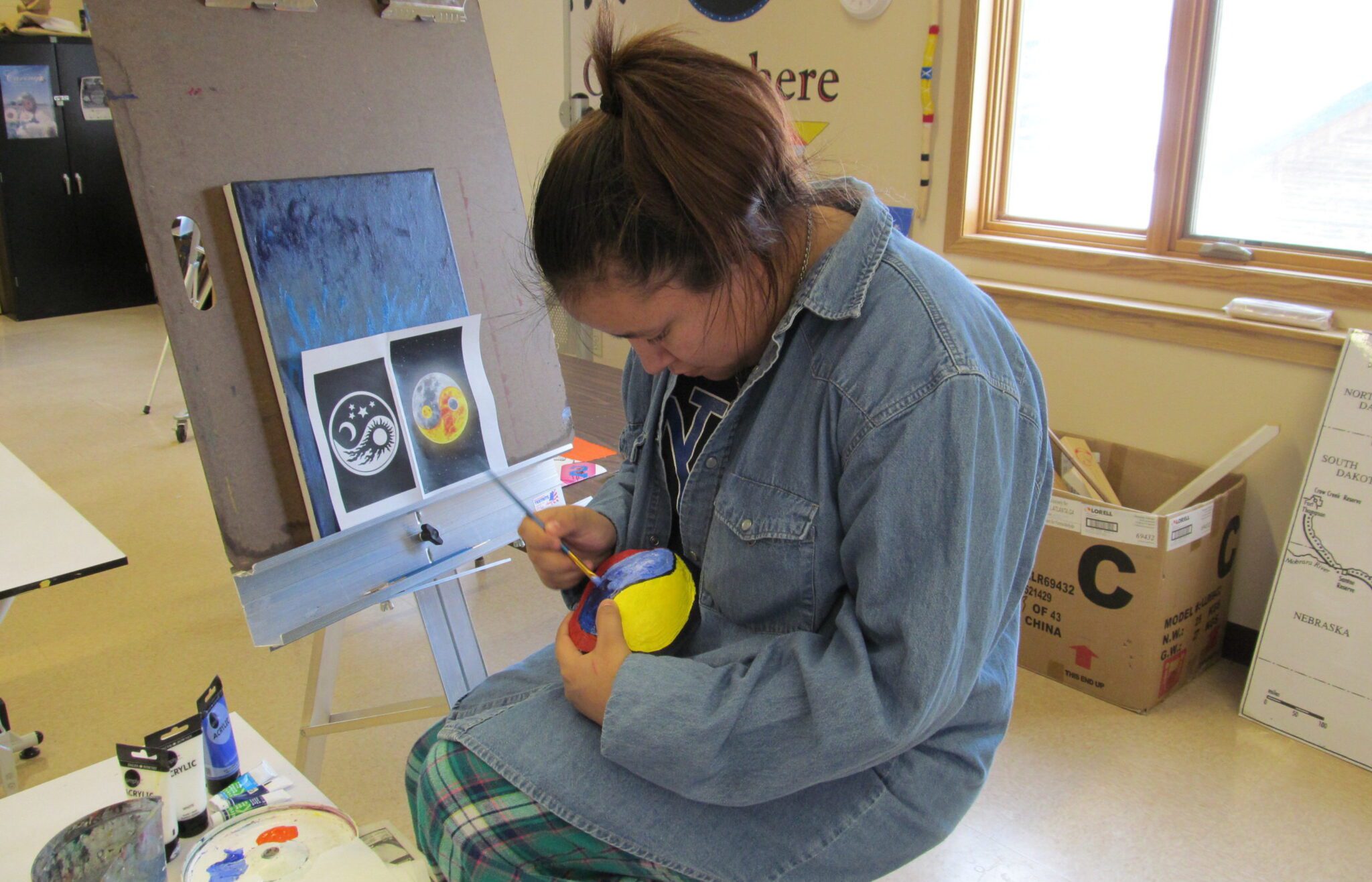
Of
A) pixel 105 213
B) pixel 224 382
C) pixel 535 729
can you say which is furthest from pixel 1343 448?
pixel 105 213

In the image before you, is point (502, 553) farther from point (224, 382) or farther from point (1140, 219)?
point (1140, 219)

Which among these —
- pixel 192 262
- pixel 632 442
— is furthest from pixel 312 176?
pixel 632 442

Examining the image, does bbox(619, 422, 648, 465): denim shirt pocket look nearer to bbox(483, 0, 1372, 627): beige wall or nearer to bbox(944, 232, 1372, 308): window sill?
bbox(483, 0, 1372, 627): beige wall

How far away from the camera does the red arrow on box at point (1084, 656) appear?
2178 mm

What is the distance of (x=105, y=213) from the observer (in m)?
5.82

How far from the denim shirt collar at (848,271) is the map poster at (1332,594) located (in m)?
1.46

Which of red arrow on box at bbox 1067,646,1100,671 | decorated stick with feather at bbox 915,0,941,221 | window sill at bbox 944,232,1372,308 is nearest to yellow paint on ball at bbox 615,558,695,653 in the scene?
red arrow on box at bbox 1067,646,1100,671

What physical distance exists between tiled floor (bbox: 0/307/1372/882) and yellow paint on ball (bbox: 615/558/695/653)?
0.93 m

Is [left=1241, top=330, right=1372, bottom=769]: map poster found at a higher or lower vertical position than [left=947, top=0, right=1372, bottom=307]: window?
lower

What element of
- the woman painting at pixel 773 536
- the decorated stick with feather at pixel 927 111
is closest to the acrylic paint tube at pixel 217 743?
the woman painting at pixel 773 536

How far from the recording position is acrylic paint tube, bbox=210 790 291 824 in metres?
1.08

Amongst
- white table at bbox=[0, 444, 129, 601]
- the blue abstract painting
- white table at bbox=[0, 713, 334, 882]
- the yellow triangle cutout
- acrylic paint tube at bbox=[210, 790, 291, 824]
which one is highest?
the yellow triangle cutout

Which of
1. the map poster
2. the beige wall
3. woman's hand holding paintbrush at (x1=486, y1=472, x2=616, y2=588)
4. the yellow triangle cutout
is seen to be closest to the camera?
woman's hand holding paintbrush at (x1=486, y1=472, x2=616, y2=588)

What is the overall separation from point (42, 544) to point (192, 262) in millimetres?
594
